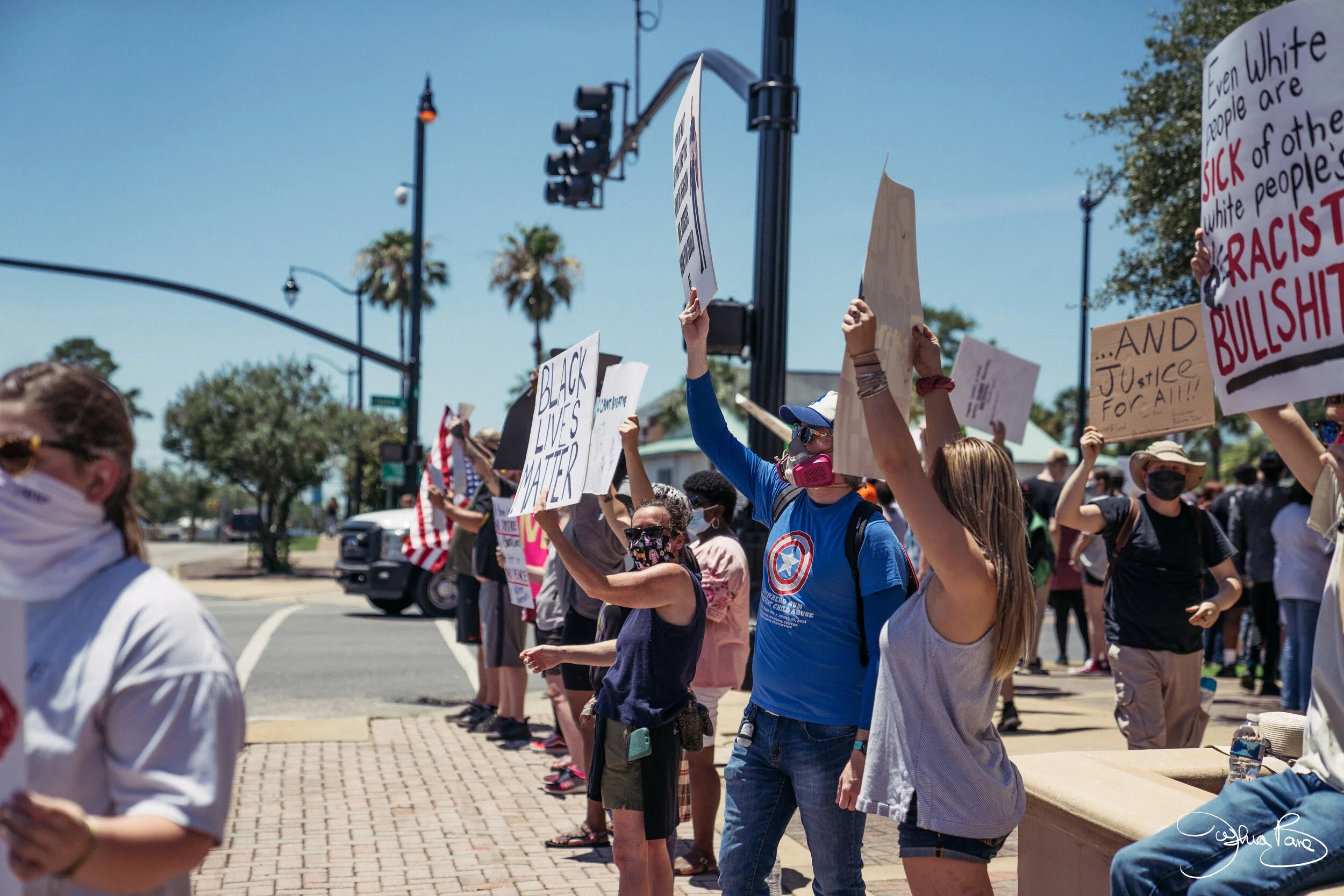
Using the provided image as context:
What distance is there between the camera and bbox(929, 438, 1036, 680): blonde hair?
9.68 ft

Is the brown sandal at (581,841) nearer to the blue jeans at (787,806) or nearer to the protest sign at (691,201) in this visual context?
the blue jeans at (787,806)

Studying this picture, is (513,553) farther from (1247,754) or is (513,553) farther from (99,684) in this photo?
(99,684)

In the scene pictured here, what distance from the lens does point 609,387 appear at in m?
5.34

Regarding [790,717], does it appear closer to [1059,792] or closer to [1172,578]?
[1059,792]

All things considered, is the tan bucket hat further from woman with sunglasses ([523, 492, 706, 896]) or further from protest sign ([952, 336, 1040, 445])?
woman with sunglasses ([523, 492, 706, 896])

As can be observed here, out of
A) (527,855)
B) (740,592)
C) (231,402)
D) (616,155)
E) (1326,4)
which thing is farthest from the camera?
(231,402)

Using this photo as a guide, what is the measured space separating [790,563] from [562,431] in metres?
1.54

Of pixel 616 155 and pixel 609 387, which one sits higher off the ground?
pixel 616 155

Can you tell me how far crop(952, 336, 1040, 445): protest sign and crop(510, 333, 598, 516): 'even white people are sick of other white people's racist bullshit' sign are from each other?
309 cm

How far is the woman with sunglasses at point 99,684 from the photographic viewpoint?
1.71m

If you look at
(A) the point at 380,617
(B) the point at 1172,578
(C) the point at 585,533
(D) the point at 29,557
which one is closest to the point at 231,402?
(A) the point at 380,617

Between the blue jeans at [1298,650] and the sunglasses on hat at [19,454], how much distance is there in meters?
7.82

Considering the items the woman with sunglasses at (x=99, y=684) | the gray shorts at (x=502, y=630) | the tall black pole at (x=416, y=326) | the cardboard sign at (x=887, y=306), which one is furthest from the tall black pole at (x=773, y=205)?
the tall black pole at (x=416, y=326)

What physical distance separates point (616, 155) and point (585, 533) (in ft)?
19.6
